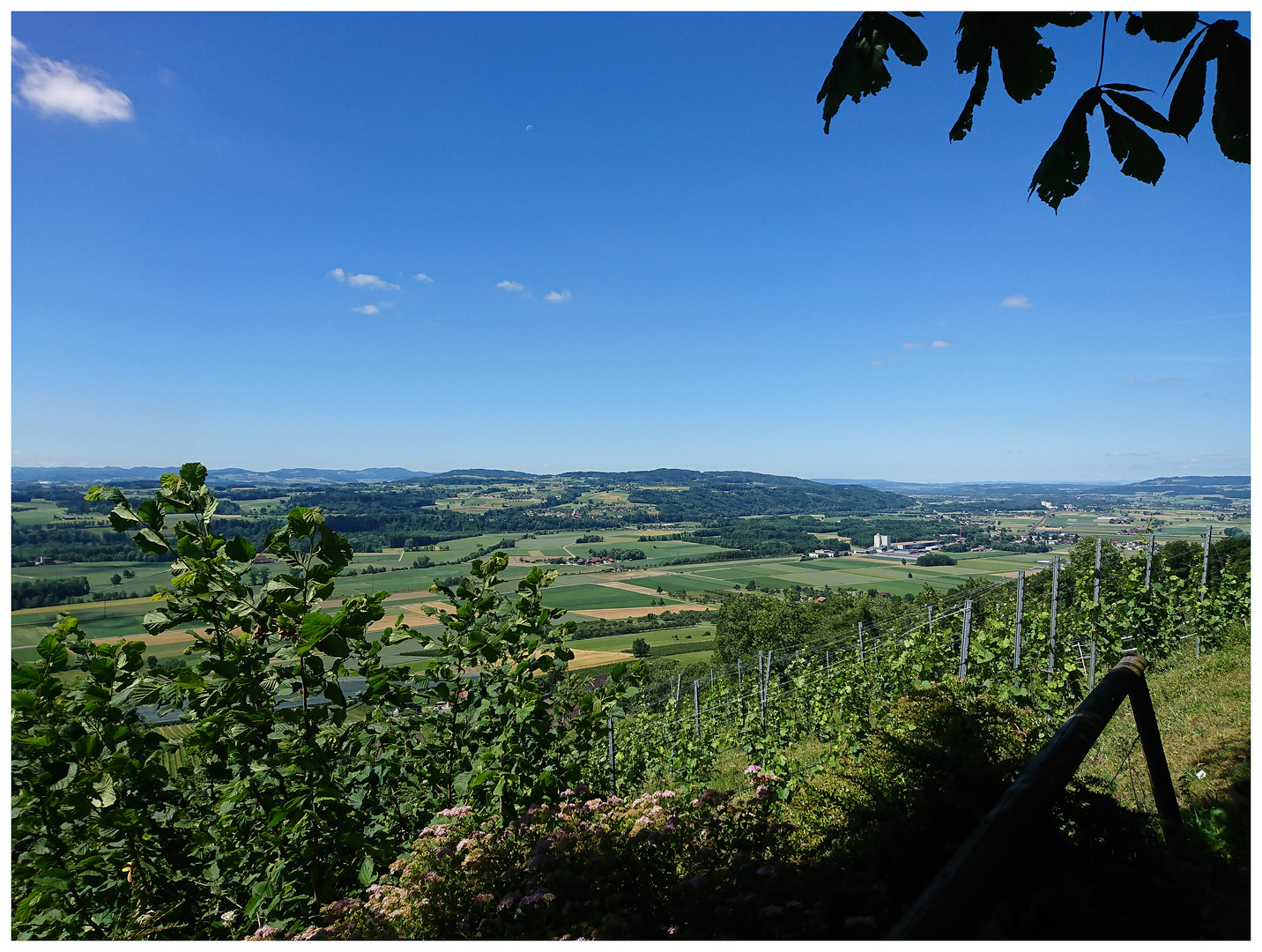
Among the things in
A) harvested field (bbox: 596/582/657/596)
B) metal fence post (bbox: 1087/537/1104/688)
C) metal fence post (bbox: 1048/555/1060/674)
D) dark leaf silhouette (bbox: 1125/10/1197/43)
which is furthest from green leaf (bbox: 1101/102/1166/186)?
harvested field (bbox: 596/582/657/596)

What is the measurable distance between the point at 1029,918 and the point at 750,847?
3.12 feet

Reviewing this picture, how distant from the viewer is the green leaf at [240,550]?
190cm

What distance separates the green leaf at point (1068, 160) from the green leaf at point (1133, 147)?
3cm

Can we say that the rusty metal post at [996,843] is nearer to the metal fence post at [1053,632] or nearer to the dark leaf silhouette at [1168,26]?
the dark leaf silhouette at [1168,26]

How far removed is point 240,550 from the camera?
193cm

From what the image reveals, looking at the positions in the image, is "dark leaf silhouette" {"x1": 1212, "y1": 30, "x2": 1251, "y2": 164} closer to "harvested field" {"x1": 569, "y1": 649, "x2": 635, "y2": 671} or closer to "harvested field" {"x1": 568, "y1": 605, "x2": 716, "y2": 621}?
"harvested field" {"x1": 569, "y1": 649, "x2": 635, "y2": 671}

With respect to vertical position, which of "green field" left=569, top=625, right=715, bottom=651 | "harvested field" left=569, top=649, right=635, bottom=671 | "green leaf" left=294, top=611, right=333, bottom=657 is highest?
"green leaf" left=294, top=611, right=333, bottom=657

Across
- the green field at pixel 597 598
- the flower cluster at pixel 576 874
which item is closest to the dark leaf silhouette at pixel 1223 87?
the flower cluster at pixel 576 874

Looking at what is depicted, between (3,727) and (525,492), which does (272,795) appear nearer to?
(3,727)

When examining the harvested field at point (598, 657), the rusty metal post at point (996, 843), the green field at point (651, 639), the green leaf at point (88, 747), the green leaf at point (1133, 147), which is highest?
the green leaf at point (1133, 147)

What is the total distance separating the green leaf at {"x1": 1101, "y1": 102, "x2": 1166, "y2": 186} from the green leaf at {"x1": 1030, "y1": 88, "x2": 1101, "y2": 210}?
0.11 feet

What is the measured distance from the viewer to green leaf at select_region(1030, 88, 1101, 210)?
1.14m

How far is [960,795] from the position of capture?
195 cm

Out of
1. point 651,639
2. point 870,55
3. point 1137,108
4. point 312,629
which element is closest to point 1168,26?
point 1137,108
